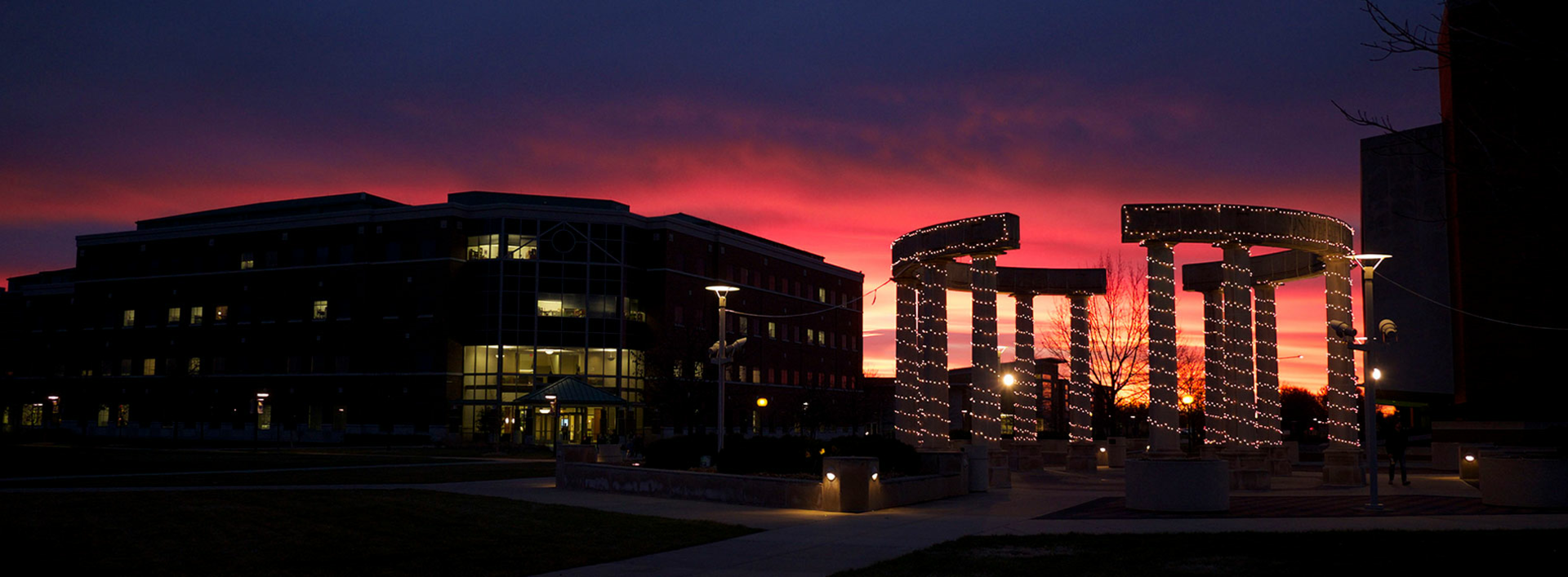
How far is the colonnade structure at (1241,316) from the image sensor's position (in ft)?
95.7

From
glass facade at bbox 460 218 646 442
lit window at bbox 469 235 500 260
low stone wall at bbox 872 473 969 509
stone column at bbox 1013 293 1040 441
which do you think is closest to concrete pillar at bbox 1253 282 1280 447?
stone column at bbox 1013 293 1040 441

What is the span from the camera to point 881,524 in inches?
782

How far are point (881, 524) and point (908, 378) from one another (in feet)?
50.6

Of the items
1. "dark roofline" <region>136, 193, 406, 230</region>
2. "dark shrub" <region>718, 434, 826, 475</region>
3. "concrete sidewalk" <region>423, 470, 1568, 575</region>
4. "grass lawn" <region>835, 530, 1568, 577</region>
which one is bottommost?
"concrete sidewalk" <region>423, 470, 1568, 575</region>

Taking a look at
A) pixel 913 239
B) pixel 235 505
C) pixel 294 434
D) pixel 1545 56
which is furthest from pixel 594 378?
pixel 1545 56

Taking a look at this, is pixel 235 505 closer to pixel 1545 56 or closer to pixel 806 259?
pixel 1545 56

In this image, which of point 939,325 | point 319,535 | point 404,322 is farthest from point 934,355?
point 404,322

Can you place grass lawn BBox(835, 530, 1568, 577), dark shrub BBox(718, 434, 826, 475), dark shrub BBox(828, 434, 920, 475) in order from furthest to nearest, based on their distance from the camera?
1. dark shrub BBox(718, 434, 826, 475)
2. dark shrub BBox(828, 434, 920, 475)
3. grass lawn BBox(835, 530, 1568, 577)

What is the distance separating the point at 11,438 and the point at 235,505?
6578 cm

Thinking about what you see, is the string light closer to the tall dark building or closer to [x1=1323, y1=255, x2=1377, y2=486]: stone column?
[x1=1323, y1=255, x2=1377, y2=486]: stone column

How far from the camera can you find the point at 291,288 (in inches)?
3524

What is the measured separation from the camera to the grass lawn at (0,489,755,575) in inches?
579

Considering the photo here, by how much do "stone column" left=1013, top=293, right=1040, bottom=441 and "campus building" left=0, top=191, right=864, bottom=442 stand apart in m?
36.8

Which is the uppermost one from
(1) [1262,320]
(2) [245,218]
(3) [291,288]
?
(2) [245,218]
